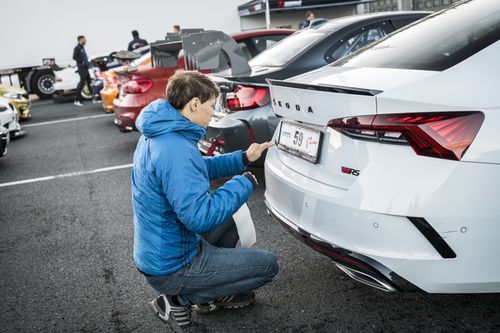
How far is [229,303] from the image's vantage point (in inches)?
106

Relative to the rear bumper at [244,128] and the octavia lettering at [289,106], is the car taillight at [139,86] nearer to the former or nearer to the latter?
the rear bumper at [244,128]

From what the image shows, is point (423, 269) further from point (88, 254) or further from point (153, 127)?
point (88, 254)

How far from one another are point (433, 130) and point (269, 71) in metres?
2.56

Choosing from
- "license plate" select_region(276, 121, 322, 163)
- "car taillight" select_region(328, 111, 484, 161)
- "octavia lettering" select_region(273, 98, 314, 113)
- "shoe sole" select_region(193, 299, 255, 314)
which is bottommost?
"shoe sole" select_region(193, 299, 255, 314)

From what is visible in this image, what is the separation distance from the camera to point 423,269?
2.01m

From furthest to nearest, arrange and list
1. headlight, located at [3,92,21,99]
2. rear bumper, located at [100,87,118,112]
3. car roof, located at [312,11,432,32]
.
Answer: headlight, located at [3,92,21,99], rear bumper, located at [100,87,118,112], car roof, located at [312,11,432,32]

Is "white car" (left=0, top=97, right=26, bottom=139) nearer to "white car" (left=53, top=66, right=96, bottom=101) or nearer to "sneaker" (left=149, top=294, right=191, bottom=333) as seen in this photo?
"white car" (left=53, top=66, right=96, bottom=101)

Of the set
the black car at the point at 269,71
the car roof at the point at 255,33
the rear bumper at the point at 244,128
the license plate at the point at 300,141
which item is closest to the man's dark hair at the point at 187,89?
the license plate at the point at 300,141

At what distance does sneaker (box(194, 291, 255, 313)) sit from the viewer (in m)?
2.69

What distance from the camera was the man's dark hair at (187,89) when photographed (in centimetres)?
233

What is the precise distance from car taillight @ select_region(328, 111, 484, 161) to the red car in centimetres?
506

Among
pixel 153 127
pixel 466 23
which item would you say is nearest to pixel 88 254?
pixel 153 127

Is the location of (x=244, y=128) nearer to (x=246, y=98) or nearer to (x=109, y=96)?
(x=246, y=98)

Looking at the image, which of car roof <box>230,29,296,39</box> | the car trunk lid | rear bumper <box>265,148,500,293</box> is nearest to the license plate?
the car trunk lid
